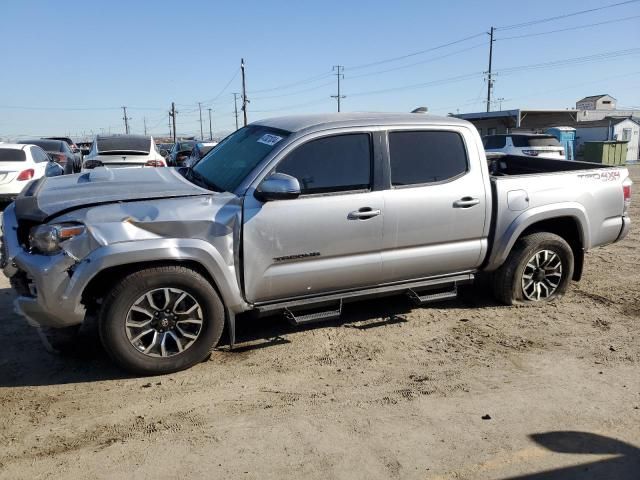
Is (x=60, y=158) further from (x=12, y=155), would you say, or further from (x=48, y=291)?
(x=48, y=291)

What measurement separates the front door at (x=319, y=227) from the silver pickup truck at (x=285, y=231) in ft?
0.04

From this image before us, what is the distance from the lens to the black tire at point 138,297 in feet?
12.3

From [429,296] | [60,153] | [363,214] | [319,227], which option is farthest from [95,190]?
[60,153]

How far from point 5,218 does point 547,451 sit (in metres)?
4.06

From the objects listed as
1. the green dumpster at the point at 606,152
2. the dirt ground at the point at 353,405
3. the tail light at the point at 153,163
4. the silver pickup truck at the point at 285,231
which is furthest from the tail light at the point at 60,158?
the green dumpster at the point at 606,152

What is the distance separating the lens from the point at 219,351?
4480 mm

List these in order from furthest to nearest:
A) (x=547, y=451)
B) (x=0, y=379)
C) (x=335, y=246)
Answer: (x=335, y=246)
(x=0, y=379)
(x=547, y=451)

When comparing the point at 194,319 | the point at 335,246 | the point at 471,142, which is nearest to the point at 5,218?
the point at 194,319

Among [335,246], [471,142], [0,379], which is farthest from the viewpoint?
[471,142]

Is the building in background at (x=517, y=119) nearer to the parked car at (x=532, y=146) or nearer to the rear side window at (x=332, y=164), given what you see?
the parked car at (x=532, y=146)

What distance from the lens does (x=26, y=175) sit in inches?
457

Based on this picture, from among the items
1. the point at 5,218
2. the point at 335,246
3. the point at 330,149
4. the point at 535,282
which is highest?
the point at 330,149

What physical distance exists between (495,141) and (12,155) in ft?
51.2

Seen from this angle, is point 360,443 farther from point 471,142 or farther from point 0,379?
point 471,142
